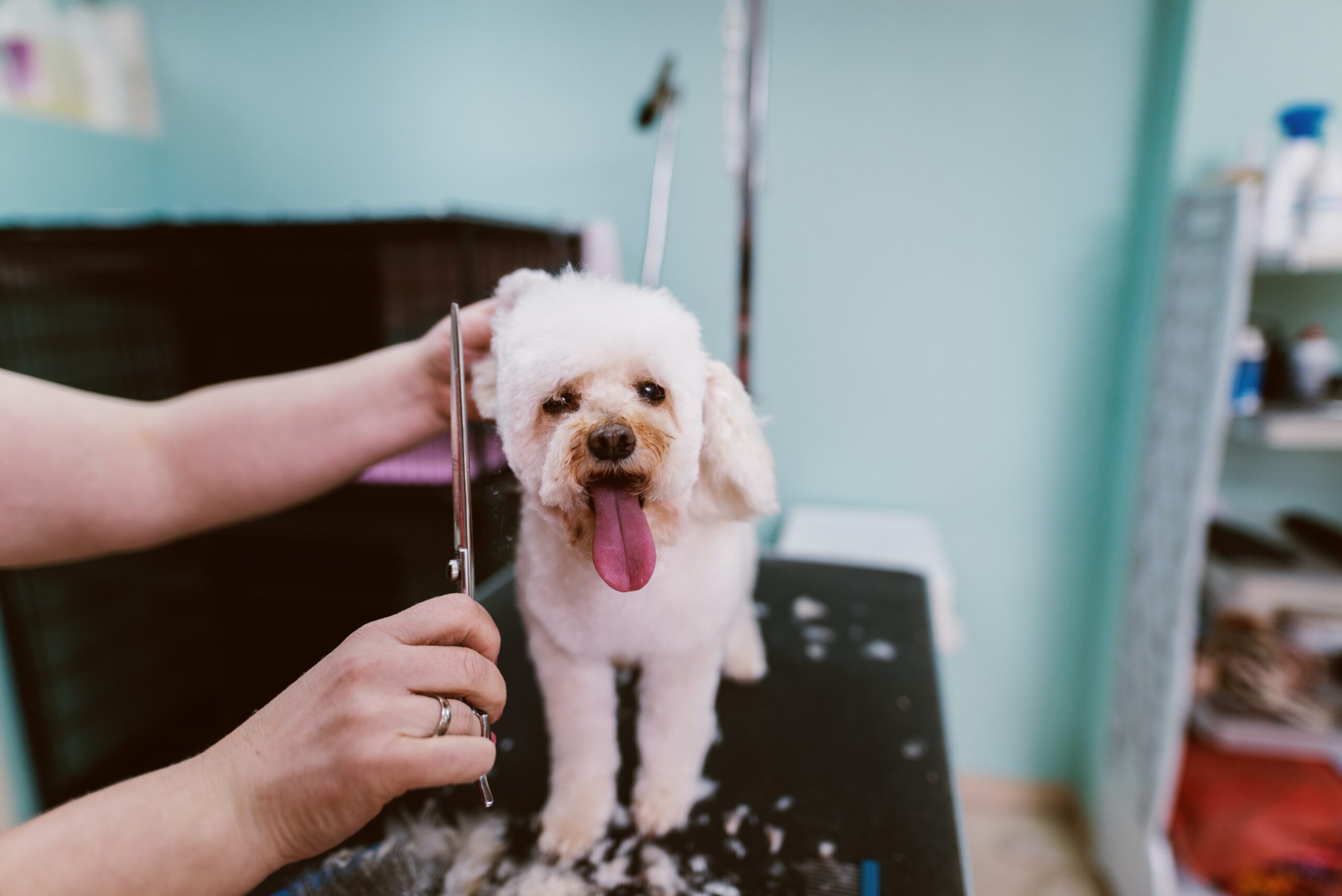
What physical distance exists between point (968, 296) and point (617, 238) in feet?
2.42

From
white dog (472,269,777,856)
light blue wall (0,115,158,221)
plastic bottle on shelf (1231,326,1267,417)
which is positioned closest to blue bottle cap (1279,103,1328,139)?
plastic bottle on shelf (1231,326,1267,417)

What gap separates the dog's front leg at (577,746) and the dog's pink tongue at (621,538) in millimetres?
179

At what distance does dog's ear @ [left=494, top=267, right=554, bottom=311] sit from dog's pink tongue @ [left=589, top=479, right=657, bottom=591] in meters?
0.15

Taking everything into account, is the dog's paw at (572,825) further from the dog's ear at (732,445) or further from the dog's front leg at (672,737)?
the dog's ear at (732,445)

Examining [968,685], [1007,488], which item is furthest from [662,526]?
[968,685]

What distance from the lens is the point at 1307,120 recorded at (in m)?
1.04

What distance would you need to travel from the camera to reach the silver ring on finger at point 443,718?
0.37 m

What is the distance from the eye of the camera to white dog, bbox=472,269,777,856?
1.37 ft

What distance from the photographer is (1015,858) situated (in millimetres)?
1544

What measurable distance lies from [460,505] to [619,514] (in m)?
0.10

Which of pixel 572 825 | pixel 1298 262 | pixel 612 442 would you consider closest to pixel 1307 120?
pixel 1298 262

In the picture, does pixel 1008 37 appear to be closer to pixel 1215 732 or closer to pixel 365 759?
pixel 1215 732

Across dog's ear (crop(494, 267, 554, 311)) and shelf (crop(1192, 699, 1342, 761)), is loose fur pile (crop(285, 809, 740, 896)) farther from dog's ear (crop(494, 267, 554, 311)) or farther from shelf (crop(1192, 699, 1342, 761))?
shelf (crop(1192, 699, 1342, 761))

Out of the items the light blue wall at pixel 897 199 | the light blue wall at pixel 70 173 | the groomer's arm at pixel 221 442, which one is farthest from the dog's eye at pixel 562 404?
the light blue wall at pixel 70 173
